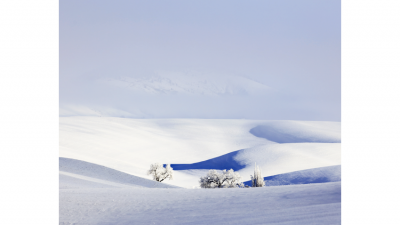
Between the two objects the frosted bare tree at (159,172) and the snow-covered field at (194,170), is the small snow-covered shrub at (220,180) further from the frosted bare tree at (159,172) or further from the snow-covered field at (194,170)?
the frosted bare tree at (159,172)

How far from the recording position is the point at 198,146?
48438mm

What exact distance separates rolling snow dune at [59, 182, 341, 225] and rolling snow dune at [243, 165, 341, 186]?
16.5 m

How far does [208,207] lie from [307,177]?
759 inches

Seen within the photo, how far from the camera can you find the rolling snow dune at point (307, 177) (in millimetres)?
23438

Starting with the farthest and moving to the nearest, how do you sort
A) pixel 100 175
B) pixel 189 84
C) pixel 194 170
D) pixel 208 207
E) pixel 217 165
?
1. pixel 189 84
2. pixel 217 165
3. pixel 194 170
4. pixel 100 175
5. pixel 208 207

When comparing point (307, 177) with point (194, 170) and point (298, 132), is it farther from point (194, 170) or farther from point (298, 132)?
point (298, 132)

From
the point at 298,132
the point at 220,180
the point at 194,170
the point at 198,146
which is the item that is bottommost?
the point at 194,170

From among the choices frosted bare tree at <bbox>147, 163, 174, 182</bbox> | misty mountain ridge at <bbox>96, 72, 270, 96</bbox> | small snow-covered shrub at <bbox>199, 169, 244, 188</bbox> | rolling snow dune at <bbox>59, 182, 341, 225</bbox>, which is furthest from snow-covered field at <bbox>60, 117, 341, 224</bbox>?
misty mountain ridge at <bbox>96, 72, 270, 96</bbox>

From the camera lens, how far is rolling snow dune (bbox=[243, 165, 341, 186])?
76.9 ft

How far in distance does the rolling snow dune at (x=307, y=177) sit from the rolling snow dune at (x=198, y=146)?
10.9 ft

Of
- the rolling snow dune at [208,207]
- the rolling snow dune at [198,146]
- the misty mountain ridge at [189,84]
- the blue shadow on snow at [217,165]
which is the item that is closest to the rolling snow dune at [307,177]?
the rolling snow dune at [198,146]

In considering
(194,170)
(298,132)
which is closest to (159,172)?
(194,170)

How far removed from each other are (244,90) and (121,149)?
10461cm
